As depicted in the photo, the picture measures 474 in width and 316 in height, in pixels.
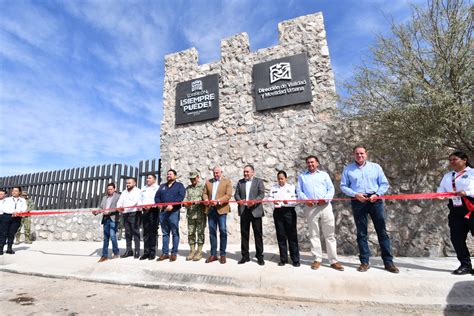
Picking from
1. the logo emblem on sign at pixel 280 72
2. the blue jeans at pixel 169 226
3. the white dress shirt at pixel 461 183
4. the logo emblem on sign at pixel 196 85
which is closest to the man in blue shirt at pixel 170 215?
the blue jeans at pixel 169 226

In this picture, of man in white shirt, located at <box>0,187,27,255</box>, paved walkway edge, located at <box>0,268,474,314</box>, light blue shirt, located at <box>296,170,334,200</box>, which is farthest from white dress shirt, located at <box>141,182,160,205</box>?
man in white shirt, located at <box>0,187,27,255</box>

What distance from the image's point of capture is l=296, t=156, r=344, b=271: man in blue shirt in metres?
3.98

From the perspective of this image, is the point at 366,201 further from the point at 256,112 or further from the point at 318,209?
the point at 256,112

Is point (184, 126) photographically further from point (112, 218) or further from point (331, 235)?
point (331, 235)

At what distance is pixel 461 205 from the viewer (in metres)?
3.47

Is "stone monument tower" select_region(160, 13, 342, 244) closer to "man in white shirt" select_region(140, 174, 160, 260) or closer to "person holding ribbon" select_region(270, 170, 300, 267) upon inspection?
"person holding ribbon" select_region(270, 170, 300, 267)

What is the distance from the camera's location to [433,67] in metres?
4.41

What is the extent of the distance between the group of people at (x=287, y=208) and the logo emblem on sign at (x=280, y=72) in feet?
9.08

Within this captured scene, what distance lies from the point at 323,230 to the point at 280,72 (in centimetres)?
407

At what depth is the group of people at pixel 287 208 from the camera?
3566mm

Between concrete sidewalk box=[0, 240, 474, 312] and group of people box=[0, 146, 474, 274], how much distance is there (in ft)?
0.79

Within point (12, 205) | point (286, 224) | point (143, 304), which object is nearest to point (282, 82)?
point (286, 224)

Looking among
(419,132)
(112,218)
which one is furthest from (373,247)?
(112,218)

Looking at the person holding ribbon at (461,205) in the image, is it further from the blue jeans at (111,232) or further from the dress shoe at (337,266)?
the blue jeans at (111,232)
